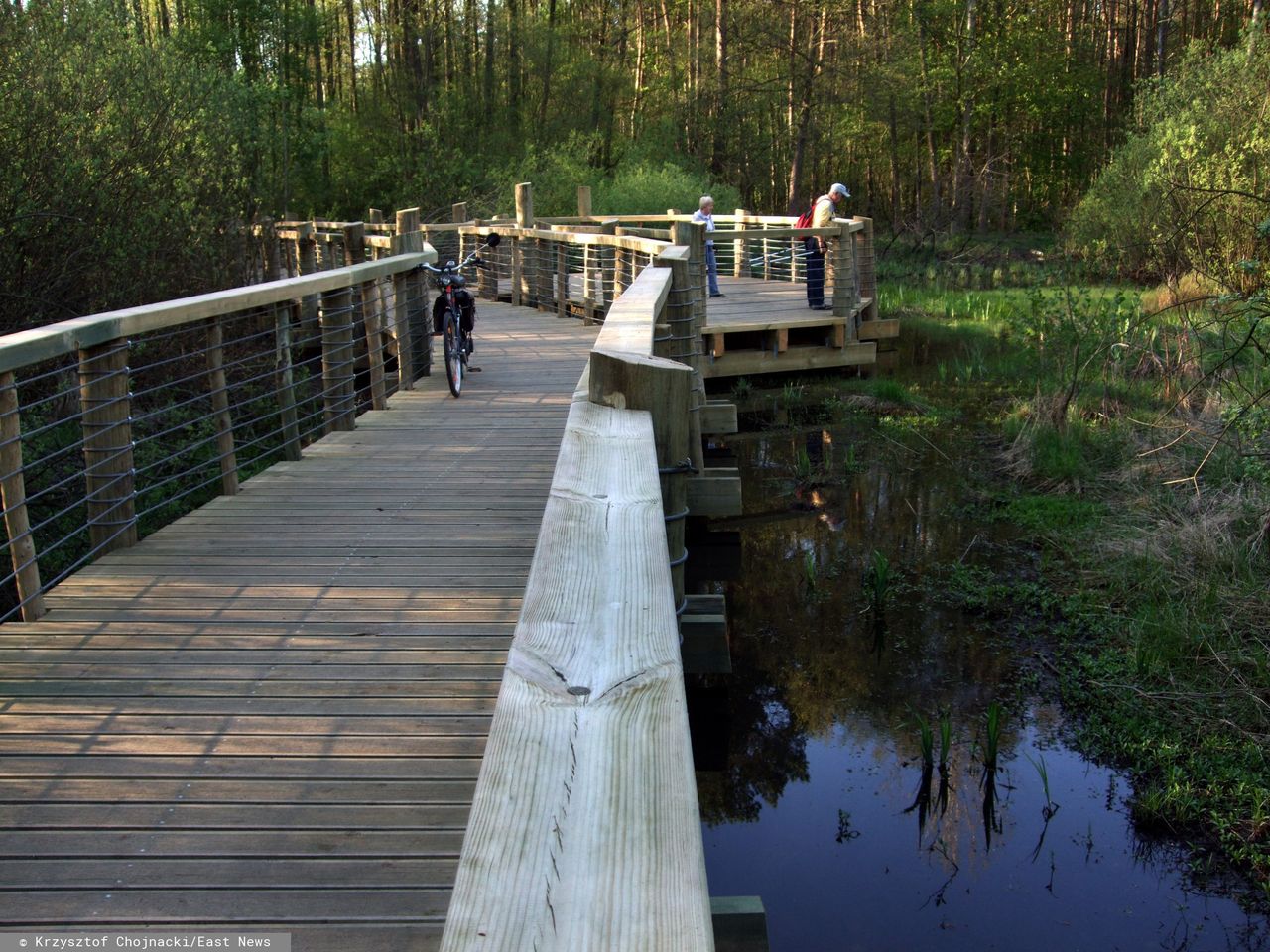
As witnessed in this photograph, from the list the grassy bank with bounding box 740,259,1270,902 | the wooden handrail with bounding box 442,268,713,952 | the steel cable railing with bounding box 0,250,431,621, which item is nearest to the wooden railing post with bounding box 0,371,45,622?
the steel cable railing with bounding box 0,250,431,621

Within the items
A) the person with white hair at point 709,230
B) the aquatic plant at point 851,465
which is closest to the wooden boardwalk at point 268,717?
the aquatic plant at point 851,465

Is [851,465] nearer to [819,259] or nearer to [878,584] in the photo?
[878,584]

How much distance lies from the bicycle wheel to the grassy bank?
390cm

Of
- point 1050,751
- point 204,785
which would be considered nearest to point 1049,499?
point 1050,751

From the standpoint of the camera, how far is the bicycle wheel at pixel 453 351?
29.4 ft

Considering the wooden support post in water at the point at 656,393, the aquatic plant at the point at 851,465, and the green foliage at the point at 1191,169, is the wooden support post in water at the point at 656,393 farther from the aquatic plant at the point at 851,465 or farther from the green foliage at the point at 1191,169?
the green foliage at the point at 1191,169

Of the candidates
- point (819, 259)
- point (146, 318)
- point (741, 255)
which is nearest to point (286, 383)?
point (146, 318)

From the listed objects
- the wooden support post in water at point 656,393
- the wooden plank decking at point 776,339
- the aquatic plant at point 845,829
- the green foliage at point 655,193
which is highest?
the green foliage at point 655,193

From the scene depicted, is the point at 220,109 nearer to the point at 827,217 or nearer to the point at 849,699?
the point at 827,217

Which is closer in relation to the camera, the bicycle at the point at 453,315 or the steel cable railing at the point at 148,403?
the steel cable railing at the point at 148,403

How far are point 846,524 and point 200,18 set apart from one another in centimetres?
3275

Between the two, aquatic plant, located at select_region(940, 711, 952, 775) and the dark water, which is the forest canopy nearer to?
the dark water

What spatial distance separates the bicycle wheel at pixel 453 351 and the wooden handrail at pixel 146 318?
0.94 metres

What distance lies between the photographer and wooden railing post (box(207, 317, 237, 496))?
5.83m
